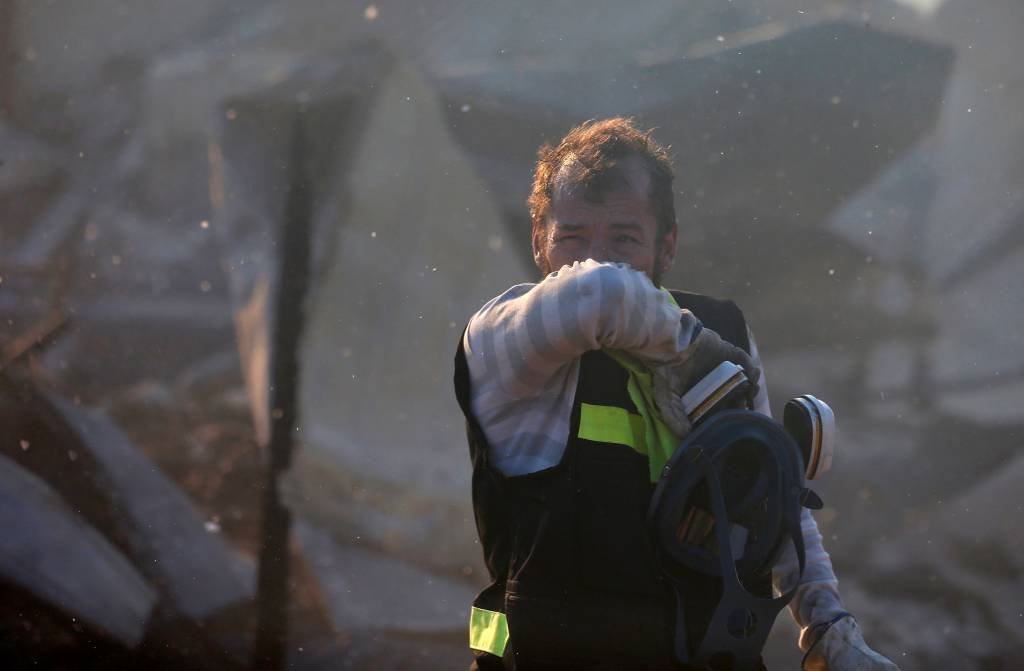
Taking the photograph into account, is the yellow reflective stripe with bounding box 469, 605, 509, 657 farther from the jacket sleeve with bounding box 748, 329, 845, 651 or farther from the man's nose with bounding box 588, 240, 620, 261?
the man's nose with bounding box 588, 240, 620, 261

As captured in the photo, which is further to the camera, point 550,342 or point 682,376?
point 682,376

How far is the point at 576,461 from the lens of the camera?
121 cm

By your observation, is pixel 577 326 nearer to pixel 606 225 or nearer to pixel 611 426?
pixel 611 426

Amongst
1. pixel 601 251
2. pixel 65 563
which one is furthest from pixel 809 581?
pixel 65 563

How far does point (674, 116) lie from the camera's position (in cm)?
336

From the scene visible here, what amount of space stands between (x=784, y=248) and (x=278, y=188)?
2.05 m

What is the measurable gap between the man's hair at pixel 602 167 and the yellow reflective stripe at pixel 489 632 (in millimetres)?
641

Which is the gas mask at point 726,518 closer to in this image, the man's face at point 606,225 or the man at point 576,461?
the man at point 576,461

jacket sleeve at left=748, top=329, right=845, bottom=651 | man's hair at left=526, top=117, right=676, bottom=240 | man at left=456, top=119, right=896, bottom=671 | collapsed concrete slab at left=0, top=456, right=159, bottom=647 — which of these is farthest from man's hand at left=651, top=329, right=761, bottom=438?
collapsed concrete slab at left=0, top=456, right=159, bottom=647

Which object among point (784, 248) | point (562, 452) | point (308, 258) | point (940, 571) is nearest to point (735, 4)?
point (784, 248)

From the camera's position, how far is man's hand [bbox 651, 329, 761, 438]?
1.21 meters

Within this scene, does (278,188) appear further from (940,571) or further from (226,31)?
(940,571)

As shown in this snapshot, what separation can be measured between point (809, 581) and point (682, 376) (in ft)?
1.50

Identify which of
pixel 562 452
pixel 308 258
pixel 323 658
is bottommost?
pixel 323 658
